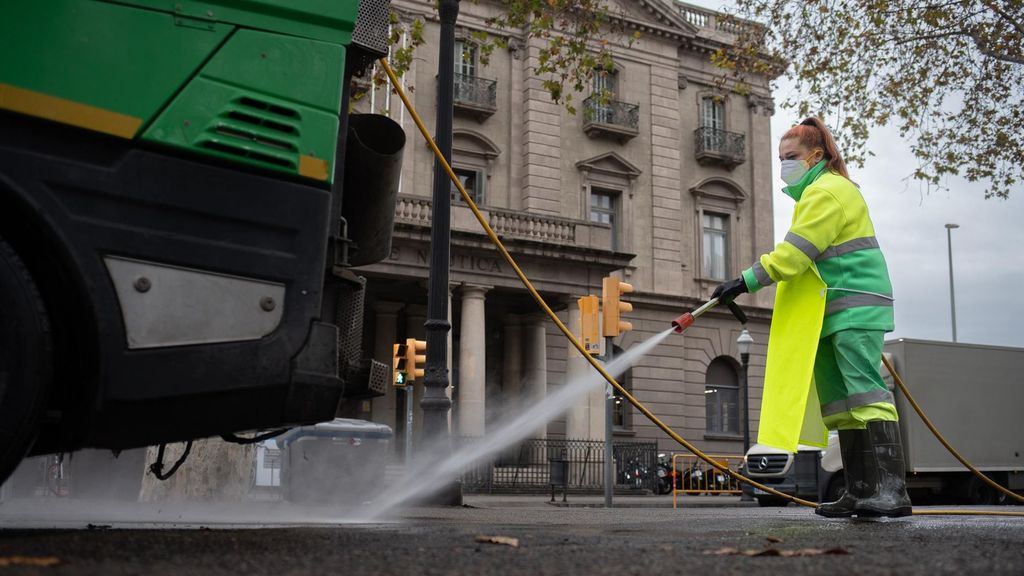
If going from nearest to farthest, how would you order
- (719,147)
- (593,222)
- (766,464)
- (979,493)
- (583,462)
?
(766,464) → (979,493) → (583,462) → (593,222) → (719,147)

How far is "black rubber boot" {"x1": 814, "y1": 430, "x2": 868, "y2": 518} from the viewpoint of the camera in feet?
19.2

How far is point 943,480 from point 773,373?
15.4 metres

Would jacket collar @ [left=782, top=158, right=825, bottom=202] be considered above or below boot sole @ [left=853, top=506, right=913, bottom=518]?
above

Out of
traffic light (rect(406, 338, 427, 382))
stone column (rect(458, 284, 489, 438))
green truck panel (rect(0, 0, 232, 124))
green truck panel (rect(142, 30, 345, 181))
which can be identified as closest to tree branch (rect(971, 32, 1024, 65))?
traffic light (rect(406, 338, 427, 382))

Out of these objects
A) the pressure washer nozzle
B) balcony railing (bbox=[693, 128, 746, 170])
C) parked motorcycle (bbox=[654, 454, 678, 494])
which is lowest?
parked motorcycle (bbox=[654, 454, 678, 494])

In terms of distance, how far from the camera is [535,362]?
2828 cm

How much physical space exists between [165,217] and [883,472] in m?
4.08

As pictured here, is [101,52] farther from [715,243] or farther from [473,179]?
[715,243]

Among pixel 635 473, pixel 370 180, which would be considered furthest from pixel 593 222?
pixel 370 180

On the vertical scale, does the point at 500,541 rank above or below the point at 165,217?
below

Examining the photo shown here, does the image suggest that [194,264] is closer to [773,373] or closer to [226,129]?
[226,129]

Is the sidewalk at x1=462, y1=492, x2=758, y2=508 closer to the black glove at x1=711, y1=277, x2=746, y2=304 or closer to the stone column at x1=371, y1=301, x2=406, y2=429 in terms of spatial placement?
the stone column at x1=371, y1=301, x2=406, y2=429

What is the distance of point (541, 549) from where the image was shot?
3.40 metres

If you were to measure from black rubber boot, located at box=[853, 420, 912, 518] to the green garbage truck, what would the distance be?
3178 millimetres
